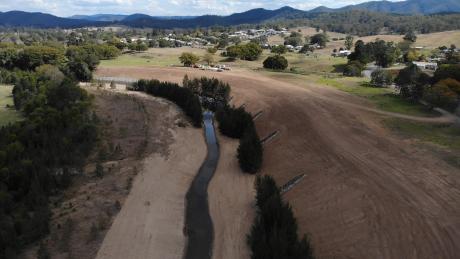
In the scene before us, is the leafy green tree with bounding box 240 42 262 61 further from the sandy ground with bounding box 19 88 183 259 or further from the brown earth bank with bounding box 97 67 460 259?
the brown earth bank with bounding box 97 67 460 259

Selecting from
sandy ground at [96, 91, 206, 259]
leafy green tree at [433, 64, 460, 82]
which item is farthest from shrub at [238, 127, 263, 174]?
leafy green tree at [433, 64, 460, 82]

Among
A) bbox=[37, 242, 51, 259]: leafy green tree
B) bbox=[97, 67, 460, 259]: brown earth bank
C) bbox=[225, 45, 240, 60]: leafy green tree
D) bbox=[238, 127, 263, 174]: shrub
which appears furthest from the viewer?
bbox=[225, 45, 240, 60]: leafy green tree

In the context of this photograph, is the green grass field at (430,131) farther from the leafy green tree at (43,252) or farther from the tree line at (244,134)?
the leafy green tree at (43,252)

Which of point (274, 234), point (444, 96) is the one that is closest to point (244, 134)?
point (274, 234)

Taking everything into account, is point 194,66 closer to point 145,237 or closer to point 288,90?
point 288,90

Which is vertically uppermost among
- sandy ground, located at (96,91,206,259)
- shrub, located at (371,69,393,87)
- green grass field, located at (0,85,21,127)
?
shrub, located at (371,69,393,87)

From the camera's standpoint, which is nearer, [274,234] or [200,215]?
[274,234]

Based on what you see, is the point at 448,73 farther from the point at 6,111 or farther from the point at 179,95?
the point at 6,111

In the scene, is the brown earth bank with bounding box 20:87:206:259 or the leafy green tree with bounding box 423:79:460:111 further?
the leafy green tree with bounding box 423:79:460:111
